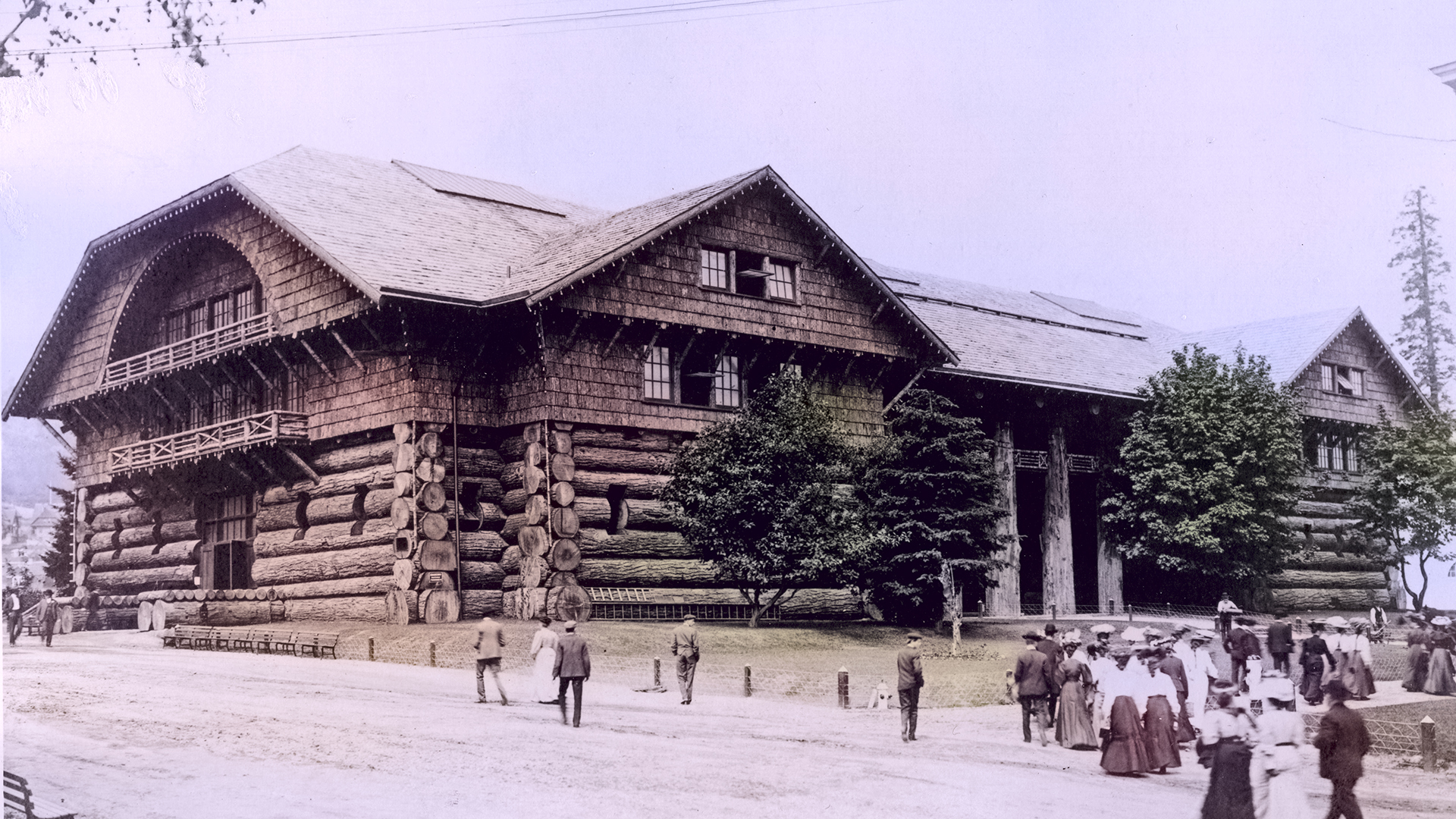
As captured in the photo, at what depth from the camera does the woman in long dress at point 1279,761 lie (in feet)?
35.1

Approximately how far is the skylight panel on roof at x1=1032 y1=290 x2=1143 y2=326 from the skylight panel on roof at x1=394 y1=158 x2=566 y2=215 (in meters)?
8.94

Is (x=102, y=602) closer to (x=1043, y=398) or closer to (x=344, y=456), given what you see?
(x=344, y=456)

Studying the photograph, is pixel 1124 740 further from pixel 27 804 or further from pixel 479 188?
pixel 479 188

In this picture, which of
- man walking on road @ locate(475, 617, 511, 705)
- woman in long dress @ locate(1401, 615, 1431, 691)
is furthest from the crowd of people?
man walking on road @ locate(475, 617, 511, 705)

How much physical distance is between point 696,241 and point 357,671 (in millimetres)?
9209

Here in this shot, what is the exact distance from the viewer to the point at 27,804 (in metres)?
12.2

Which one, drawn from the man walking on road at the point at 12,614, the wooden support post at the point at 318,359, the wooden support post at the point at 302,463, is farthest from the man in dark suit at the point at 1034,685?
the wooden support post at the point at 302,463

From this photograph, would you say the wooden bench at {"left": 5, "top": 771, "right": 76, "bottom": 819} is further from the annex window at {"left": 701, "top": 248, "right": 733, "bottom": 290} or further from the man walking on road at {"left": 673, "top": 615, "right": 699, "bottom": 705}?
the annex window at {"left": 701, "top": 248, "right": 733, "bottom": 290}

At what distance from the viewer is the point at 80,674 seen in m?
15.9

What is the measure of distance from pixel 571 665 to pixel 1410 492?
966 cm

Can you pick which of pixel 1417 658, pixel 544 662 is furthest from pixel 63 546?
pixel 1417 658

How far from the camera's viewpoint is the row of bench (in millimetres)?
20047

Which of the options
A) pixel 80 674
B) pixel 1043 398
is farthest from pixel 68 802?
pixel 1043 398

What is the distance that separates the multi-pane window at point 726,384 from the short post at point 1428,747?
12.9m
